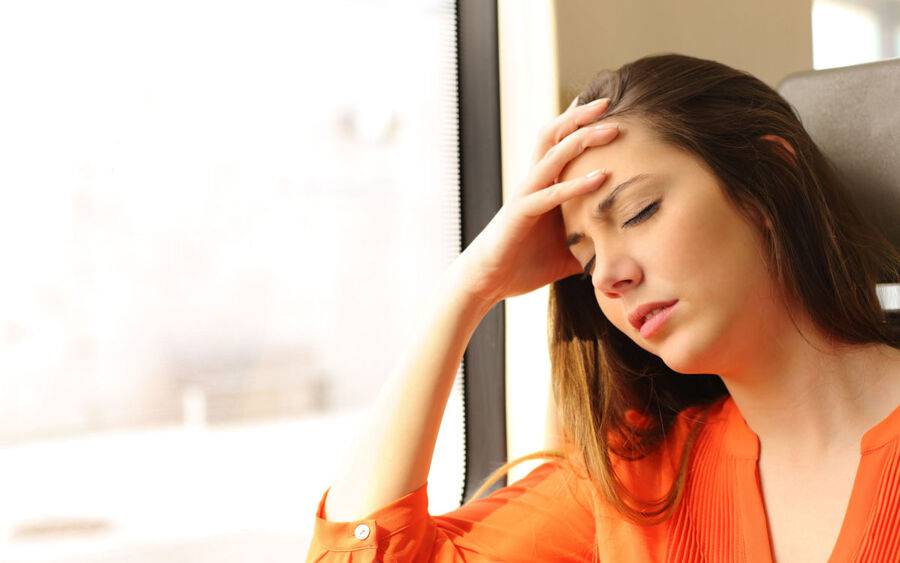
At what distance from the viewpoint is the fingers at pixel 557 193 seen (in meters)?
1.12

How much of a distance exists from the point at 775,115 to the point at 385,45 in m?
0.83

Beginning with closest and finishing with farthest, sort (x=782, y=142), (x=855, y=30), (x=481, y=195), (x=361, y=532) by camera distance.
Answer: (x=782, y=142)
(x=361, y=532)
(x=481, y=195)
(x=855, y=30)

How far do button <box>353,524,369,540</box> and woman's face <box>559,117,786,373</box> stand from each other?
0.45m

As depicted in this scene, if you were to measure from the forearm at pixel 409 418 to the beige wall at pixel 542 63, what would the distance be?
15.1 inches

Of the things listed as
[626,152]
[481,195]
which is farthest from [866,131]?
[481,195]

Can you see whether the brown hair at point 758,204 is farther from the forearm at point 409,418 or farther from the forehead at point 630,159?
the forearm at point 409,418

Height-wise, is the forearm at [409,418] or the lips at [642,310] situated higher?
the lips at [642,310]

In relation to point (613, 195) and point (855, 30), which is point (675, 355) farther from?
point (855, 30)

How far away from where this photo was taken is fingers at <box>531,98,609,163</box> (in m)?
1.19

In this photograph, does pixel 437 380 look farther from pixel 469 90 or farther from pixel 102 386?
pixel 469 90

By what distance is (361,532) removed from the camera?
1.27 m

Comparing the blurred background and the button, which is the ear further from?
the button

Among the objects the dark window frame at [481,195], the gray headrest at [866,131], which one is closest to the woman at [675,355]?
the gray headrest at [866,131]

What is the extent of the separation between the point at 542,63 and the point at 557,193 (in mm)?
667
